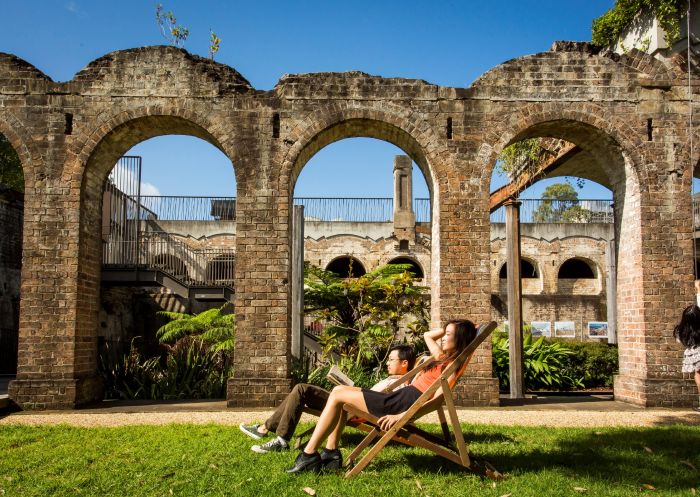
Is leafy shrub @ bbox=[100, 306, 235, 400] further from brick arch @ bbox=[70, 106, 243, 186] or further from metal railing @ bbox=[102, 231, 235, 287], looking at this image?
metal railing @ bbox=[102, 231, 235, 287]

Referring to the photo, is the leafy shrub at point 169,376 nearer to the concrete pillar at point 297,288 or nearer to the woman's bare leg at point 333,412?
the concrete pillar at point 297,288

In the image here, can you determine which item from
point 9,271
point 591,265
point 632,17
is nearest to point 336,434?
point 9,271

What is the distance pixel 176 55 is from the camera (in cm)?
862

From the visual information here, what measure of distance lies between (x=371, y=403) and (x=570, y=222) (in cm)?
2170

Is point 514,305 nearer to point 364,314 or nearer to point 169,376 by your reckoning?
point 364,314

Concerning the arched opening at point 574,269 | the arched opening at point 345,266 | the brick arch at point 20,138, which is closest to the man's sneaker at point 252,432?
the brick arch at point 20,138

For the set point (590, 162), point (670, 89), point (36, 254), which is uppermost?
point (670, 89)

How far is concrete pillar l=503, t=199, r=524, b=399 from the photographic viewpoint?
30.3ft

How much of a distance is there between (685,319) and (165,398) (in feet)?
23.9

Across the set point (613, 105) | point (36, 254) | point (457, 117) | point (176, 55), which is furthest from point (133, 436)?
point (613, 105)

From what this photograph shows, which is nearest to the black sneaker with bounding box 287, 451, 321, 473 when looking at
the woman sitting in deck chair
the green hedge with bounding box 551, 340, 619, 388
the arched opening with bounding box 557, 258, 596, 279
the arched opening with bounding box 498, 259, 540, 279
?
the woman sitting in deck chair

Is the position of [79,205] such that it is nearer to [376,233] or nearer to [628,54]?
[628,54]

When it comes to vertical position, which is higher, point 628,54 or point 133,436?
point 628,54

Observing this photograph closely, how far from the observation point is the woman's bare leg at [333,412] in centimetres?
443
